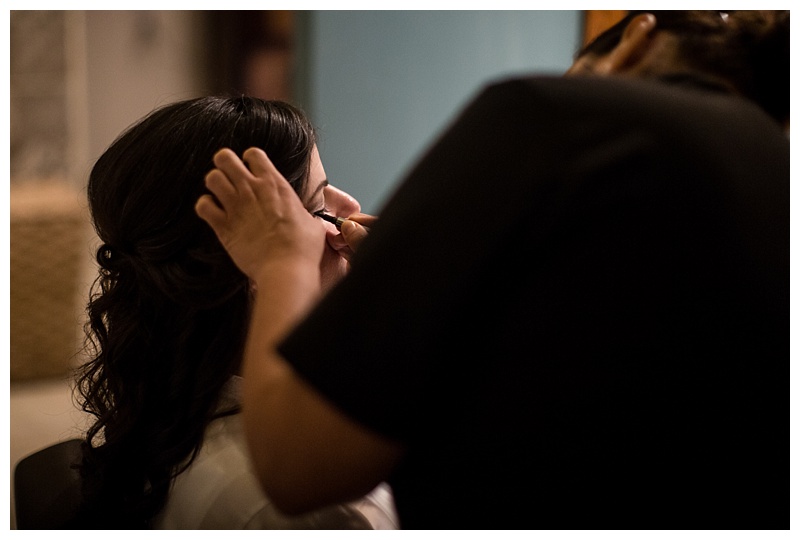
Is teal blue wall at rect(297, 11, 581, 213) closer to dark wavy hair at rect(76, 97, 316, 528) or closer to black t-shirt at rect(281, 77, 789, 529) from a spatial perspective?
dark wavy hair at rect(76, 97, 316, 528)

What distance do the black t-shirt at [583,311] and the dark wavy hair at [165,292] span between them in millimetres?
489

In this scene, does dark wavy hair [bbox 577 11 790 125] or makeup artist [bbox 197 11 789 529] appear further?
dark wavy hair [bbox 577 11 790 125]

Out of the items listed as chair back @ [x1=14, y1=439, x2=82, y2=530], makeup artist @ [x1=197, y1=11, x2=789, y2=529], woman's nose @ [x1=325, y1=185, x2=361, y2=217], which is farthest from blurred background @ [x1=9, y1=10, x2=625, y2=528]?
makeup artist @ [x1=197, y1=11, x2=789, y2=529]

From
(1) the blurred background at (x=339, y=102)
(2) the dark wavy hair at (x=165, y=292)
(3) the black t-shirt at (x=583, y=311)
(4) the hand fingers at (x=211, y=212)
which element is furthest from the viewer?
(1) the blurred background at (x=339, y=102)

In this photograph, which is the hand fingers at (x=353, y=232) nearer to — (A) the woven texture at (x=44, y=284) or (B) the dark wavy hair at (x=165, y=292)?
(B) the dark wavy hair at (x=165, y=292)

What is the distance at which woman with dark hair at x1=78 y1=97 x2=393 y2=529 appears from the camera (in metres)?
1.03

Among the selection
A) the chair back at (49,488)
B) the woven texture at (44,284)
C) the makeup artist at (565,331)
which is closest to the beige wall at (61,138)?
the woven texture at (44,284)

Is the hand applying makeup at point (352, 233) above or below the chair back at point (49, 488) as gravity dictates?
above

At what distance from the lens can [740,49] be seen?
0.67 m

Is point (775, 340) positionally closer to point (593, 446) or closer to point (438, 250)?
point (593, 446)

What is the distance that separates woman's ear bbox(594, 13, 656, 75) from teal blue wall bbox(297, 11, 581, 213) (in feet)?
6.85

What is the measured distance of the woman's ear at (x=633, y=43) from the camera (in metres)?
0.67

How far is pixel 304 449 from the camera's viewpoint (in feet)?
1.98
